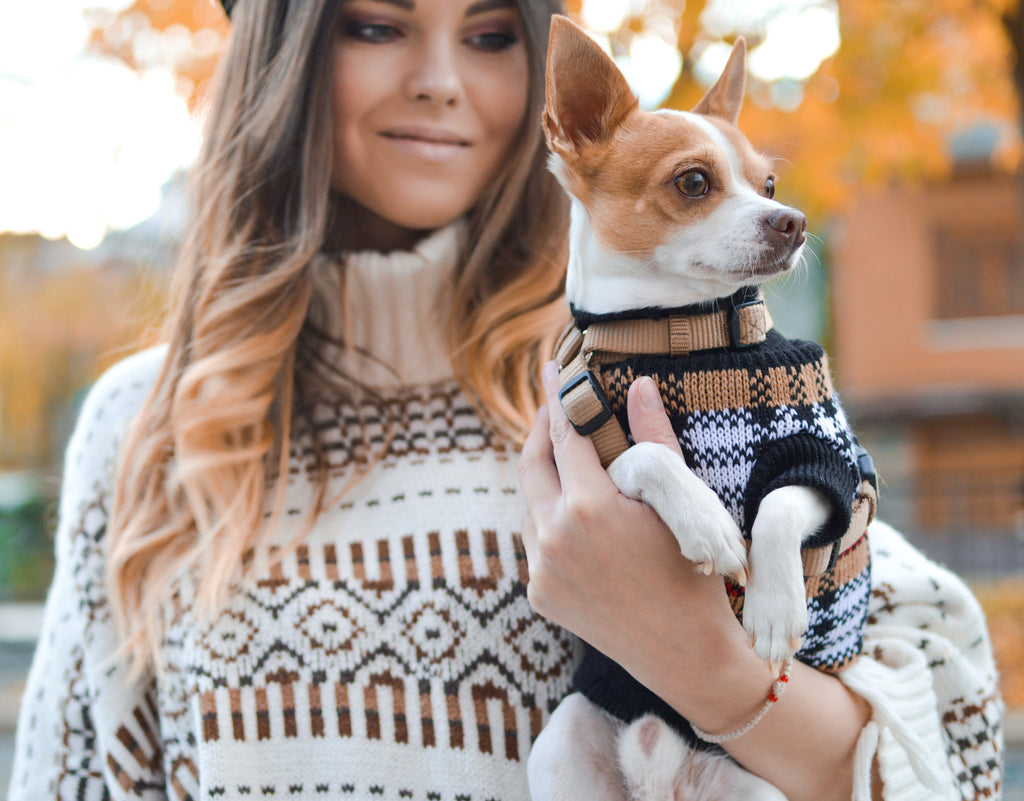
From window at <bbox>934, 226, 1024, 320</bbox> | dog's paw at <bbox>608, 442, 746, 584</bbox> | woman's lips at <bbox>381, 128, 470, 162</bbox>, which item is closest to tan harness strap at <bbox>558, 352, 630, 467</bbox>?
dog's paw at <bbox>608, 442, 746, 584</bbox>

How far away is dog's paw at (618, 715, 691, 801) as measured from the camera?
1635 mm

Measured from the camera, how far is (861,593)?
165 cm

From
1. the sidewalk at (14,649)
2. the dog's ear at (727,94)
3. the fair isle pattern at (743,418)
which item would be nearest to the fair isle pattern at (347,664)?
the fair isle pattern at (743,418)

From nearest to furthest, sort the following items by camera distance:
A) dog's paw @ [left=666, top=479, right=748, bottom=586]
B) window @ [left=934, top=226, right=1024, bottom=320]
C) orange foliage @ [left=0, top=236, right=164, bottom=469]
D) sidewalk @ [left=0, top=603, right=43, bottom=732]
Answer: dog's paw @ [left=666, top=479, right=748, bottom=586]
sidewalk @ [left=0, top=603, right=43, bottom=732]
orange foliage @ [left=0, top=236, right=164, bottom=469]
window @ [left=934, top=226, right=1024, bottom=320]

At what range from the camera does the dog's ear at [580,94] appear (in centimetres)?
158

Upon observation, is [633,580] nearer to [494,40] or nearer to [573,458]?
[573,458]

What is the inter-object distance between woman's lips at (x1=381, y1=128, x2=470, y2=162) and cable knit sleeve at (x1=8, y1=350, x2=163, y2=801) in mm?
982

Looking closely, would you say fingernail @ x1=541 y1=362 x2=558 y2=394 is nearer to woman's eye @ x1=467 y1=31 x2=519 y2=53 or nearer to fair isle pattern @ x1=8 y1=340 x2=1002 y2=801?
fair isle pattern @ x1=8 y1=340 x2=1002 y2=801

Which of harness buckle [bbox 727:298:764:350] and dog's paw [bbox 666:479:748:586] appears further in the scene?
harness buckle [bbox 727:298:764:350]

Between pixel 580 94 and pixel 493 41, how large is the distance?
0.52 meters

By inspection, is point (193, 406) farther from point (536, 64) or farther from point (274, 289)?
point (536, 64)

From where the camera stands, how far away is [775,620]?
1.38 m

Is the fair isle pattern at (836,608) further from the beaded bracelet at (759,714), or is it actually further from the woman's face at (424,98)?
the woman's face at (424,98)

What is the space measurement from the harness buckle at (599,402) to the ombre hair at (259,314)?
0.44 metres
